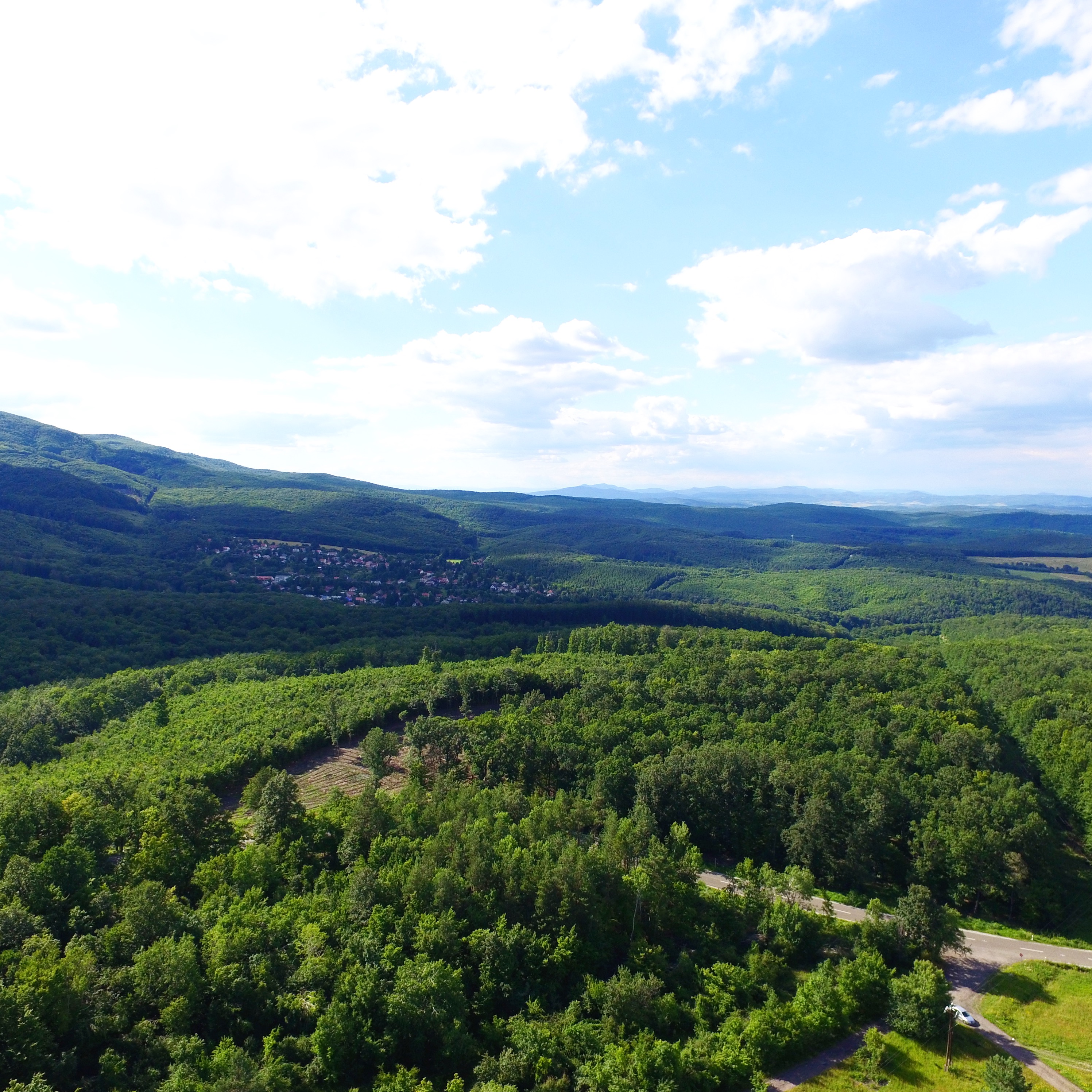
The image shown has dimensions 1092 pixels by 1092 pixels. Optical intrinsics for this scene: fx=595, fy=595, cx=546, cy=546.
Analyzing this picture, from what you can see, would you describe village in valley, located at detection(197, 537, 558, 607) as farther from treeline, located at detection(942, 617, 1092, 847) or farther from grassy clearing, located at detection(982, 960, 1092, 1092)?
grassy clearing, located at detection(982, 960, 1092, 1092)

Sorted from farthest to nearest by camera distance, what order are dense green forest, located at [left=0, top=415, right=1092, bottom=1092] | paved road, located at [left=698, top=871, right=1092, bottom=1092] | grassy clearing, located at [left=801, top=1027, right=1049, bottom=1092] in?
paved road, located at [left=698, top=871, right=1092, bottom=1092], grassy clearing, located at [left=801, top=1027, right=1049, bottom=1092], dense green forest, located at [left=0, top=415, right=1092, bottom=1092]

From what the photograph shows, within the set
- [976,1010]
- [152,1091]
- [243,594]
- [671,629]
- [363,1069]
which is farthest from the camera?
[243,594]

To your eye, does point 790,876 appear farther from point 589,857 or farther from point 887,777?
point 887,777

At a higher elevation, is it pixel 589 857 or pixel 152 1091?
pixel 589 857

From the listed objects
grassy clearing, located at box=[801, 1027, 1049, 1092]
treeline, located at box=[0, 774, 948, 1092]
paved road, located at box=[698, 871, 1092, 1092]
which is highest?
treeline, located at box=[0, 774, 948, 1092]

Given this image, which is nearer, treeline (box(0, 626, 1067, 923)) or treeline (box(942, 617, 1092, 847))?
treeline (box(0, 626, 1067, 923))

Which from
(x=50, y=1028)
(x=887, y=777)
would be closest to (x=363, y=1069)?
(x=50, y=1028)

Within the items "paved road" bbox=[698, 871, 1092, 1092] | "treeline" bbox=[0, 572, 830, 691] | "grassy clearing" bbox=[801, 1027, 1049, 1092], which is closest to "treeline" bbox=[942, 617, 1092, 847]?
"paved road" bbox=[698, 871, 1092, 1092]

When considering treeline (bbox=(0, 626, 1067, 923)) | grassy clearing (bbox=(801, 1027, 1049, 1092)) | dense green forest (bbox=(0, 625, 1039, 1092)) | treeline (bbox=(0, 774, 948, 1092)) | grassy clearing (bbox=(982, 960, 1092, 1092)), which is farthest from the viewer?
treeline (bbox=(0, 626, 1067, 923))
